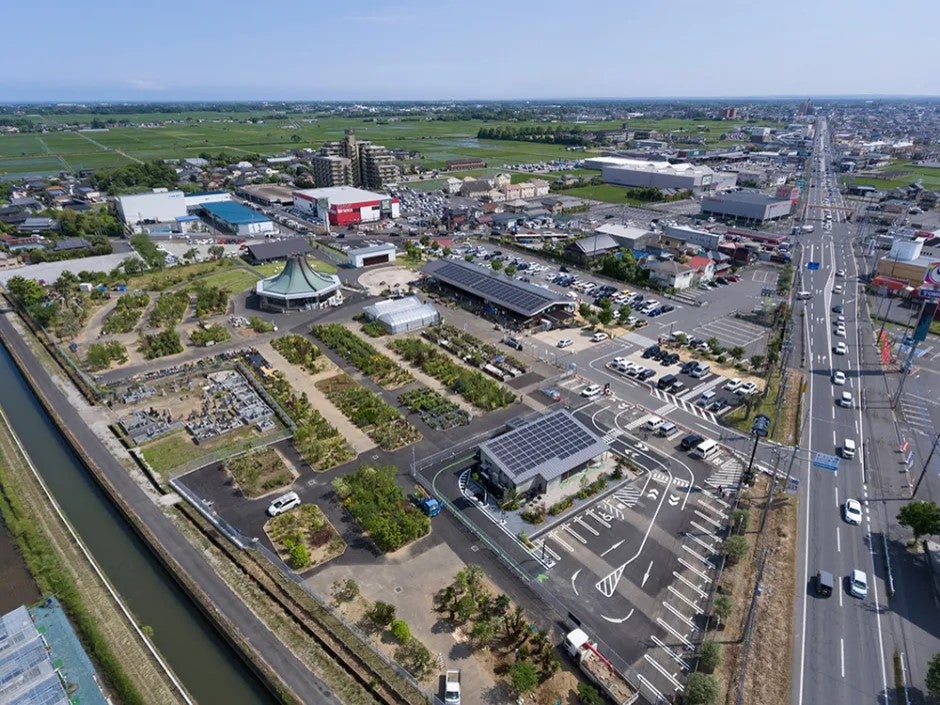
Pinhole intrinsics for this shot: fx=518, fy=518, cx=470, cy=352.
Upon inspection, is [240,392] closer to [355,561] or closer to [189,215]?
[355,561]

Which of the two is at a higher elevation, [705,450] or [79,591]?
[705,450]

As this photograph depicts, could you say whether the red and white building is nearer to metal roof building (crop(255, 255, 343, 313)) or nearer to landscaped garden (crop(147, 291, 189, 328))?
metal roof building (crop(255, 255, 343, 313))

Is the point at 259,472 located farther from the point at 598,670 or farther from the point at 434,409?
the point at 598,670

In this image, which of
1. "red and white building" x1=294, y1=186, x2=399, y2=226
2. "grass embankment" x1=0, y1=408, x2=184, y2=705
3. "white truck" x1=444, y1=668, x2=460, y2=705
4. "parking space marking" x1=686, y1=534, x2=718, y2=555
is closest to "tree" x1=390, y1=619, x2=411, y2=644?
"white truck" x1=444, y1=668, x2=460, y2=705

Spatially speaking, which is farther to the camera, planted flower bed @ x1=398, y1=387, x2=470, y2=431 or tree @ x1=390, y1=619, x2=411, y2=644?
planted flower bed @ x1=398, y1=387, x2=470, y2=431

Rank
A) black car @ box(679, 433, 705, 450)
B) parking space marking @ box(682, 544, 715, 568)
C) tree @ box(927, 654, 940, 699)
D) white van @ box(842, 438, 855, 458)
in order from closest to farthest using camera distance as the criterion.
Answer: tree @ box(927, 654, 940, 699)
parking space marking @ box(682, 544, 715, 568)
white van @ box(842, 438, 855, 458)
black car @ box(679, 433, 705, 450)

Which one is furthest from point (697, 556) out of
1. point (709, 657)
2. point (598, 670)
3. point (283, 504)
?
point (283, 504)

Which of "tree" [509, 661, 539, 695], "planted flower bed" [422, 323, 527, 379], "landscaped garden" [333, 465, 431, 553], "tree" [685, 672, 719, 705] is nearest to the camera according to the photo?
"tree" [685, 672, 719, 705]
